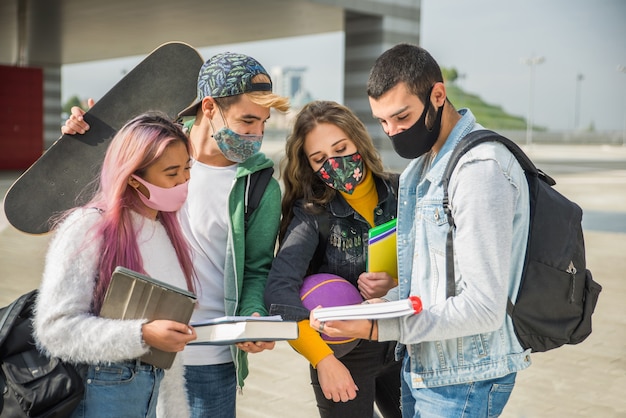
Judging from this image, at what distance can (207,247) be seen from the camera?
2881 mm

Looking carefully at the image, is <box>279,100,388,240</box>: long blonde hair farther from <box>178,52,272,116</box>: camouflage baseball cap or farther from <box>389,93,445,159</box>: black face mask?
<box>389,93,445,159</box>: black face mask

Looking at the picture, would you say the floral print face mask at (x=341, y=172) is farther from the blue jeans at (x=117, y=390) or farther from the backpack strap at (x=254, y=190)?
the blue jeans at (x=117, y=390)

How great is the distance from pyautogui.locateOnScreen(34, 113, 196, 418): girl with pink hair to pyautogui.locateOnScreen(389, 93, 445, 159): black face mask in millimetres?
762

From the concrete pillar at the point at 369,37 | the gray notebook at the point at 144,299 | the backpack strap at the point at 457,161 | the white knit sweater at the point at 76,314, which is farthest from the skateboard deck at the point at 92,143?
the concrete pillar at the point at 369,37

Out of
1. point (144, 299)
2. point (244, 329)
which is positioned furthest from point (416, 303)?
point (144, 299)

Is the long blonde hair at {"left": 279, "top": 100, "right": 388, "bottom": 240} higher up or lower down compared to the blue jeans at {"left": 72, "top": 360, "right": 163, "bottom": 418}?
higher up

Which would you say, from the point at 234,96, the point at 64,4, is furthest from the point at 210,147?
the point at 64,4

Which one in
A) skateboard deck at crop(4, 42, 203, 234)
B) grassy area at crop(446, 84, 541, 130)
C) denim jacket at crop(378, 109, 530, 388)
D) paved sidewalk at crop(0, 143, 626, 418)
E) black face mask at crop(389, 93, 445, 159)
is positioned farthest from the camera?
grassy area at crop(446, 84, 541, 130)

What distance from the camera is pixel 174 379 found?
2533 mm

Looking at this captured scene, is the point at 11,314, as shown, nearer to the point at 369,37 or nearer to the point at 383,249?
the point at 383,249

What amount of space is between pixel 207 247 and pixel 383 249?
72 cm

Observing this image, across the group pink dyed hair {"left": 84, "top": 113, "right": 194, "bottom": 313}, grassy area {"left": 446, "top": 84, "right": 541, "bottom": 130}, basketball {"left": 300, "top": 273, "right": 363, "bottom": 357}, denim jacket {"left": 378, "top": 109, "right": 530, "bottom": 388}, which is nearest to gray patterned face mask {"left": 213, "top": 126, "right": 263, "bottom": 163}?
pink dyed hair {"left": 84, "top": 113, "right": 194, "bottom": 313}

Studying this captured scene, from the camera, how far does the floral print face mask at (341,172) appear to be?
116 inches

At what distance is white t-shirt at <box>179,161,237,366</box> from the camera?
2.84 m
